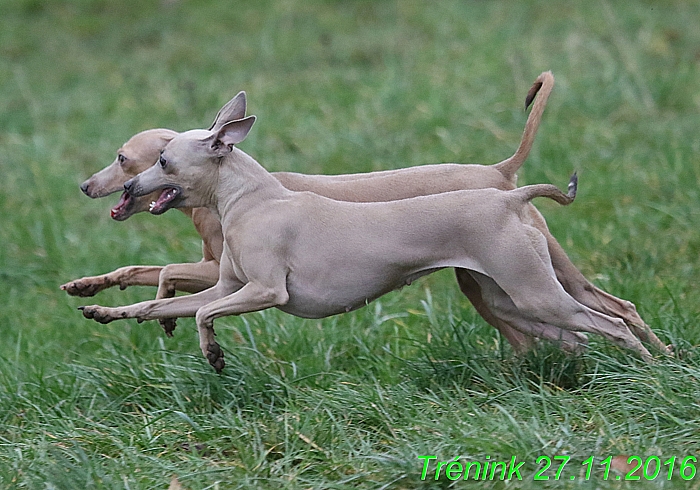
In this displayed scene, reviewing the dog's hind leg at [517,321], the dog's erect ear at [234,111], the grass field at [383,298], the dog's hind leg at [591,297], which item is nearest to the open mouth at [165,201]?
the dog's erect ear at [234,111]

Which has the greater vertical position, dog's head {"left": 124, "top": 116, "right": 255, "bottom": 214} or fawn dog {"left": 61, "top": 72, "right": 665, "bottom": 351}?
dog's head {"left": 124, "top": 116, "right": 255, "bottom": 214}

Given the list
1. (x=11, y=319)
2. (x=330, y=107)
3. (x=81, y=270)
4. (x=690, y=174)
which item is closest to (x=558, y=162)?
(x=690, y=174)

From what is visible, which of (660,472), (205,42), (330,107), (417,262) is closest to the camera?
(660,472)

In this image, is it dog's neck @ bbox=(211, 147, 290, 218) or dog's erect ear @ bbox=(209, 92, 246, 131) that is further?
dog's erect ear @ bbox=(209, 92, 246, 131)

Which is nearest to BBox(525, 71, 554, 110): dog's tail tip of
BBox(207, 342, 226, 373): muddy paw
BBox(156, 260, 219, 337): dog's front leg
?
BBox(156, 260, 219, 337): dog's front leg

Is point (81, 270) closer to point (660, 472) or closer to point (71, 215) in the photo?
point (71, 215)

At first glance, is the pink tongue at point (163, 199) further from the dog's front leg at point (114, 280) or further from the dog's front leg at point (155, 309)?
the dog's front leg at point (114, 280)

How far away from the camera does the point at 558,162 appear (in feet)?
23.3

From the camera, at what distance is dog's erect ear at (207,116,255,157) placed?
4.05 m

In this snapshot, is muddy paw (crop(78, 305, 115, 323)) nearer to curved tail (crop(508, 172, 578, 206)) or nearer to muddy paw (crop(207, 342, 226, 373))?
muddy paw (crop(207, 342, 226, 373))

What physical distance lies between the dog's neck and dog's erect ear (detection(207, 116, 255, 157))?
0.19 feet

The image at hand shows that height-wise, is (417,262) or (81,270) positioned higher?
(417,262)

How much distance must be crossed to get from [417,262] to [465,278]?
65cm

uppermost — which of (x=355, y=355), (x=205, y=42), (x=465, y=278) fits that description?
(x=205, y=42)
